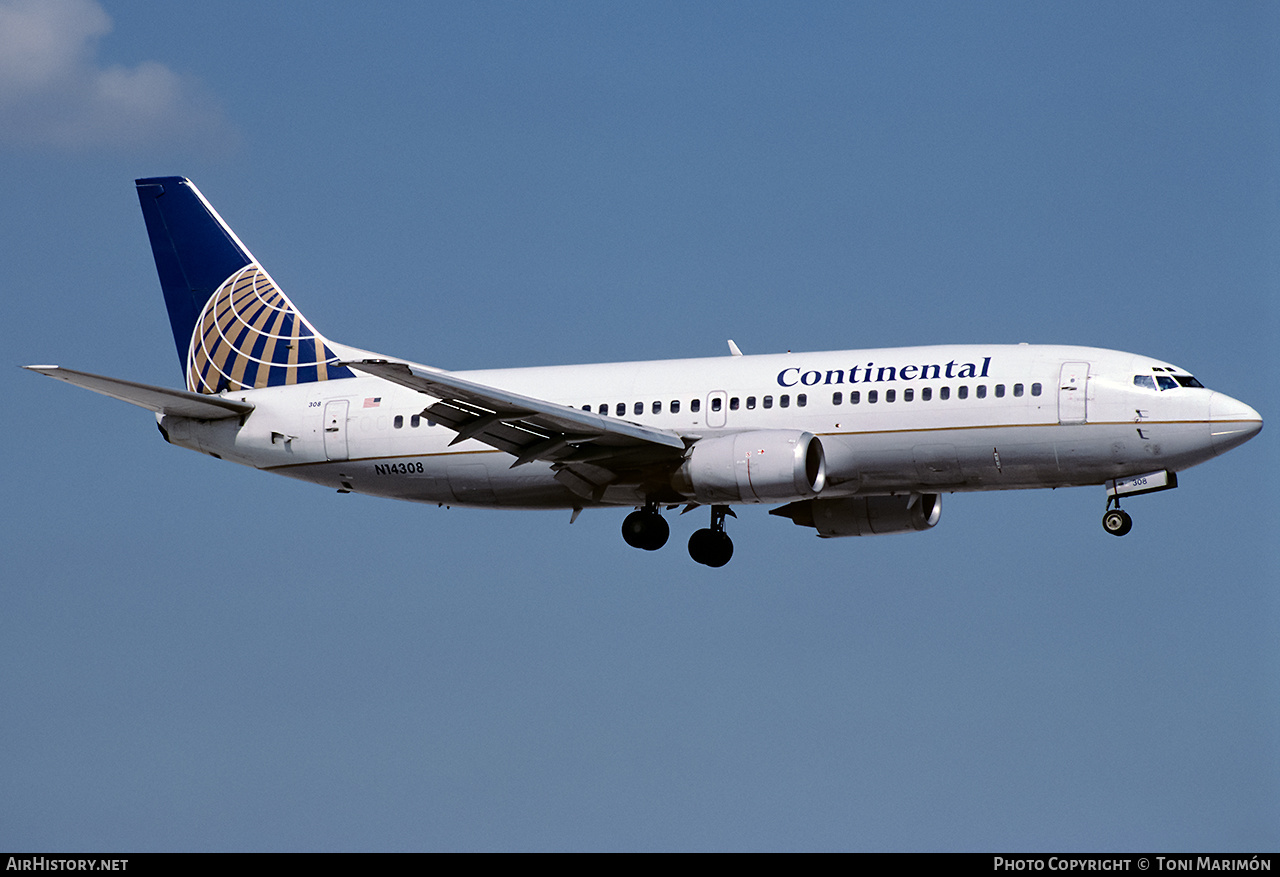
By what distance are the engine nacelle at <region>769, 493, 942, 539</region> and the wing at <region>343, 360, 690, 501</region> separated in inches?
221

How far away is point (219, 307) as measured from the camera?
54.0 meters

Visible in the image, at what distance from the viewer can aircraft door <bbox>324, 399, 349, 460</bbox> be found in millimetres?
49688

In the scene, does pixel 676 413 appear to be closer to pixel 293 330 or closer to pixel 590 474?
pixel 590 474

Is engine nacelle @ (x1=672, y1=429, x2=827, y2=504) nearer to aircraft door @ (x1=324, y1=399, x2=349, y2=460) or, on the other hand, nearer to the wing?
the wing

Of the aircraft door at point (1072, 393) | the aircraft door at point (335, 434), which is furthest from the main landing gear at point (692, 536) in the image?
the aircraft door at point (1072, 393)

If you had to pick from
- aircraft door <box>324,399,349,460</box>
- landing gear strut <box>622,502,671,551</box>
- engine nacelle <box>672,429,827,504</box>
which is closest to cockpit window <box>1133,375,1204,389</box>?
engine nacelle <box>672,429,827,504</box>

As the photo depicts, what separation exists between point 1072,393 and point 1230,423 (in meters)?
3.66

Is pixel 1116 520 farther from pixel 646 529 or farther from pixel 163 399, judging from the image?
pixel 163 399

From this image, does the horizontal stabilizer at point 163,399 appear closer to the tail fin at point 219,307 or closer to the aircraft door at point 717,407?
the tail fin at point 219,307

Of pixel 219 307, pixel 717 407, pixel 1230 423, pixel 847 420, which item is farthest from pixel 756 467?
pixel 219 307

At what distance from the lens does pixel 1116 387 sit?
144 feet

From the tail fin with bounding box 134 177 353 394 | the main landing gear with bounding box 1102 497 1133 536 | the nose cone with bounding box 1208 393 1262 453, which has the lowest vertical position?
the main landing gear with bounding box 1102 497 1133 536

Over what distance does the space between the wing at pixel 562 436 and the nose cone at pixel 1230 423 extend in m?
12.5
